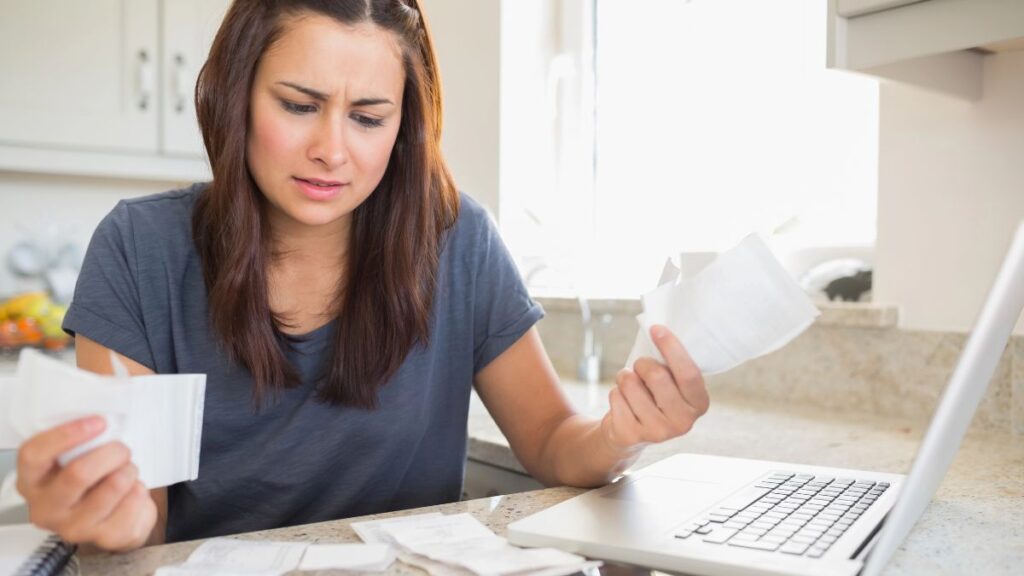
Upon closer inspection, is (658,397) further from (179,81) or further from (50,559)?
(179,81)

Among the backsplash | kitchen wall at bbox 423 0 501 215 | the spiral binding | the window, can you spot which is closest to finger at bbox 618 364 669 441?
the spiral binding

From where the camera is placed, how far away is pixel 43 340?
8.07 ft

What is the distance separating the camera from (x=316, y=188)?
1087mm

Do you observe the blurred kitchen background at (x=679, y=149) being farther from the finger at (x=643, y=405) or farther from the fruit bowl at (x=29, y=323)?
the finger at (x=643, y=405)

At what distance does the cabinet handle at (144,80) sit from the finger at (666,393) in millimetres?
2081

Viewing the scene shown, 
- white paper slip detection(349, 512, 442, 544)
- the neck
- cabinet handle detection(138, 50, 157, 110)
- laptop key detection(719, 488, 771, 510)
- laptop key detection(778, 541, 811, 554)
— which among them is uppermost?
cabinet handle detection(138, 50, 157, 110)

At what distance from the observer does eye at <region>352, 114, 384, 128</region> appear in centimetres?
110

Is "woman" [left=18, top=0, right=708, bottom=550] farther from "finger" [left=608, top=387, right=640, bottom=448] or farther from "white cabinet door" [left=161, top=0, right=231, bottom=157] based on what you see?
"white cabinet door" [left=161, top=0, right=231, bottom=157]

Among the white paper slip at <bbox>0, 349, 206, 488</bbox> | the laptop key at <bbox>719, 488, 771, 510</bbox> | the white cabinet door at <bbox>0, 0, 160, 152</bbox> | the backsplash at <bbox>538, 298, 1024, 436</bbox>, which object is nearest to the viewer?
the white paper slip at <bbox>0, 349, 206, 488</bbox>

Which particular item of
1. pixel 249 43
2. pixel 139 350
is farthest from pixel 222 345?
pixel 249 43

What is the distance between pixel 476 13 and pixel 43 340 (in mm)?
1433

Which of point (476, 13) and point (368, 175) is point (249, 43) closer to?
point (368, 175)

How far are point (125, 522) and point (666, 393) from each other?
464 mm

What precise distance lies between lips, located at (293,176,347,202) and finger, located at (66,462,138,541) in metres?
0.45
